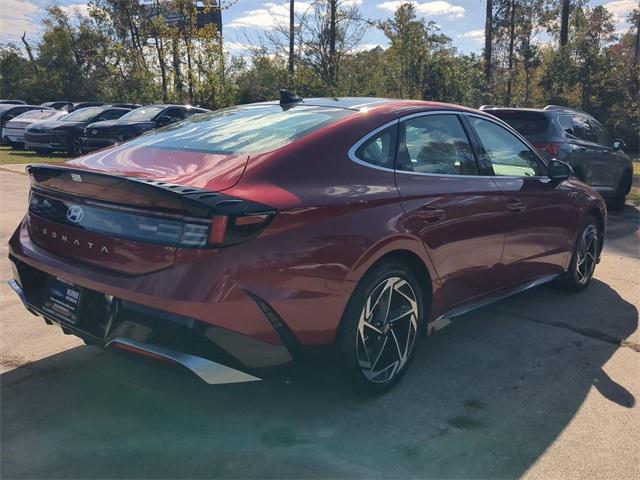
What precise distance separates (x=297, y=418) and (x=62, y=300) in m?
1.35

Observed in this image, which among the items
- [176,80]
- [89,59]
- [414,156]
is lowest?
[414,156]

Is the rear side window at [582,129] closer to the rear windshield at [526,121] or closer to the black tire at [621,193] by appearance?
the rear windshield at [526,121]

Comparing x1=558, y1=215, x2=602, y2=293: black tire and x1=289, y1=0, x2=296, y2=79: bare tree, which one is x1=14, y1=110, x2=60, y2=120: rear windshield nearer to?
x1=289, y1=0, x2=296, y2=79: bare tree

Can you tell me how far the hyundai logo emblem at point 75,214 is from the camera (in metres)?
2.92

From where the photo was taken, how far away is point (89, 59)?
127 feet

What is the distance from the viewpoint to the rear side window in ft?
30.1

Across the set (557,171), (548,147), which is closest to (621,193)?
(548,147)

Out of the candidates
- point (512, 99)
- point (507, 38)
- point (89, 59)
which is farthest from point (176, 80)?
point (507, 38)

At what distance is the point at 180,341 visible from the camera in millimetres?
2576

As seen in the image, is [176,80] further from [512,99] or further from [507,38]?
[507,38]

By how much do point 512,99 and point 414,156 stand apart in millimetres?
25322

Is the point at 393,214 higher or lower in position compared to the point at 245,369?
higher

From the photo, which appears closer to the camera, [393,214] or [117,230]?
[117,230]

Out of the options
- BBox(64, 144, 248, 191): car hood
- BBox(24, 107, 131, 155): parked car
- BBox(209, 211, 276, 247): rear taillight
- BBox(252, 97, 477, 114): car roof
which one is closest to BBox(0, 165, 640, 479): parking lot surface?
BBox(209, 211, 276, 247): rear taillight
